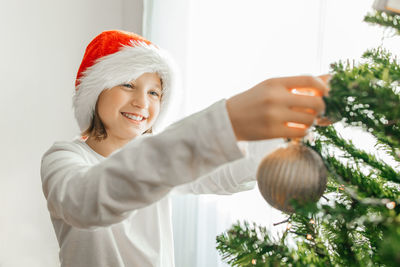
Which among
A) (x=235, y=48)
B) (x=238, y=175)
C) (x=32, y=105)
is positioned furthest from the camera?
(x=32, y=105)

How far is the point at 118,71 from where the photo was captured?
99cm

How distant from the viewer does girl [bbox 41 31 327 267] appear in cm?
35

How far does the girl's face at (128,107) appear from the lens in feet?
3.28

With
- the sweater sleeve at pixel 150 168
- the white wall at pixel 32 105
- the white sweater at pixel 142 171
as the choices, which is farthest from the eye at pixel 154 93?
the white wall at pixel 32 105

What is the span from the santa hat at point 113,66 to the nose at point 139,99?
→ 45 mm

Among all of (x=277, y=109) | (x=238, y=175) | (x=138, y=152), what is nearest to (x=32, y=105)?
(x=238, y=175)

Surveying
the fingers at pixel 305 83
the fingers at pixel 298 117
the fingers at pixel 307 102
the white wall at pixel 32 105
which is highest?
the fingers at pixel 305 83

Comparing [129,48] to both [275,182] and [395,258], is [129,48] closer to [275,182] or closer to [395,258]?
[275,182]

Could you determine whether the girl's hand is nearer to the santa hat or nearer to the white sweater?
the white sweater

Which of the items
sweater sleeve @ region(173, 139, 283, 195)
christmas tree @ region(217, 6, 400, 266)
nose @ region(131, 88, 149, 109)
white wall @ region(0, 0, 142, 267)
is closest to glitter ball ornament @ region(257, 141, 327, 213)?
christmas tree @ region(217, 6, 400, 266)

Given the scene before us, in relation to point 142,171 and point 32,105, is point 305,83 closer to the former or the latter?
point 142,171

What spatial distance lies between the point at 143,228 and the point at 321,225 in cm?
64

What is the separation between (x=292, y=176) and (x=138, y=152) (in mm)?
181

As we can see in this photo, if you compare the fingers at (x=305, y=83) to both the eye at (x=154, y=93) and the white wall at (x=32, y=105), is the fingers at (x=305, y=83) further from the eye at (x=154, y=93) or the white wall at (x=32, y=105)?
the white wall at (x=32, y=105)
